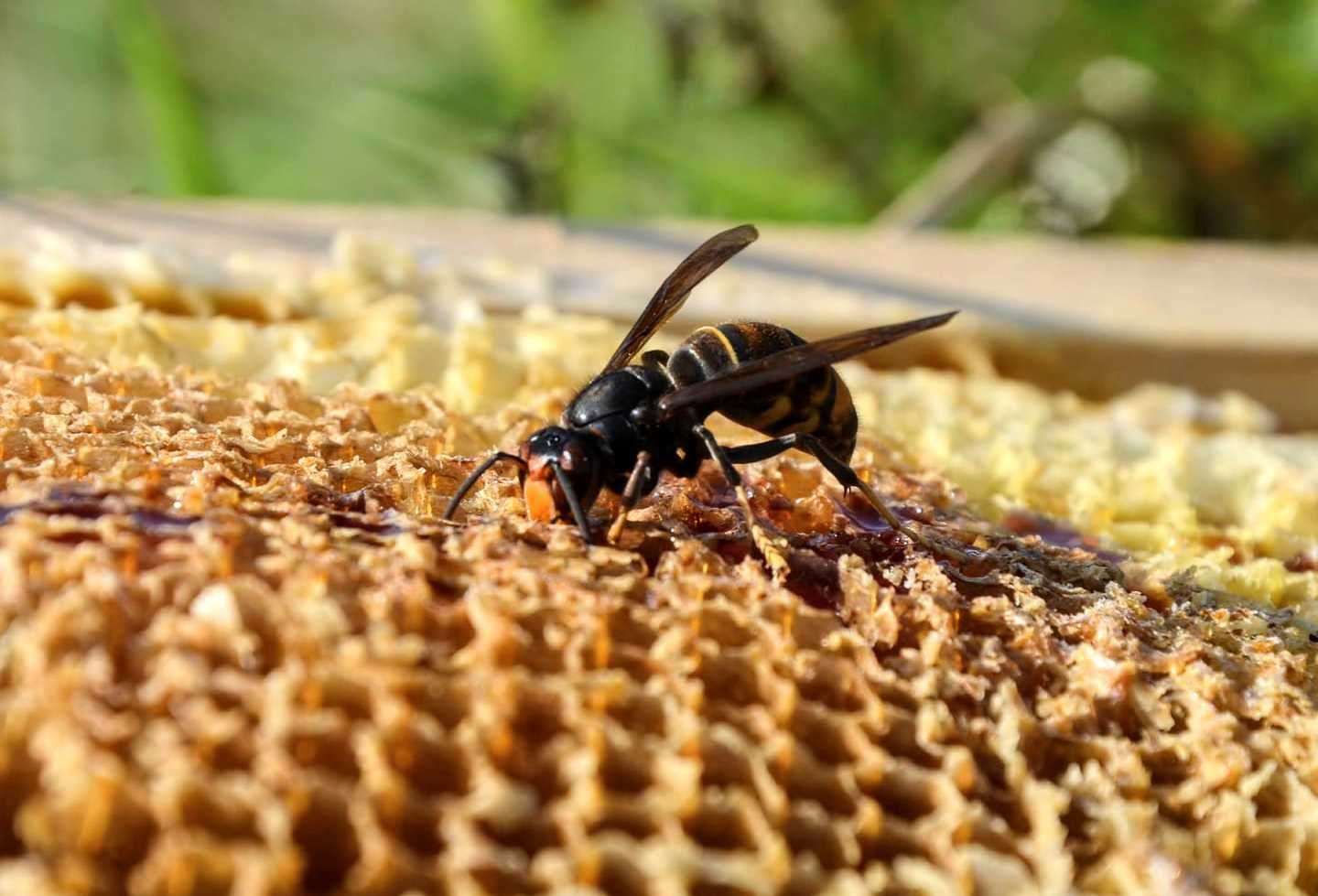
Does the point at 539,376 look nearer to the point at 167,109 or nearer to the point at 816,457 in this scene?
the point at 816,457

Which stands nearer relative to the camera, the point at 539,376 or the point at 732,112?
the point at 539,376

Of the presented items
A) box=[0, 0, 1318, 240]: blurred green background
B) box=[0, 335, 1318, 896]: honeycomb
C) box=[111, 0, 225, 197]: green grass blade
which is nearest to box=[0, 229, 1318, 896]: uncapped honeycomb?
box=[0, 335, 1318, 896]: honeycomb

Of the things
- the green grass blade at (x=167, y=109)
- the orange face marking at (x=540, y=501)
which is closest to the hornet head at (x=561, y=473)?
the orange face marking at (x=540, y=501)

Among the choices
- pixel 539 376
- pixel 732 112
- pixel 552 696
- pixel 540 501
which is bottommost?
pixel 552 696

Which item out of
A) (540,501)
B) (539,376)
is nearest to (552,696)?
(540,501)

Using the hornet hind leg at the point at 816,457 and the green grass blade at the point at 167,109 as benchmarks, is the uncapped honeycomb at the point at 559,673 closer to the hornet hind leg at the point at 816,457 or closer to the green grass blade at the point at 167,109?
the hornet hind leg at the point at 816,457

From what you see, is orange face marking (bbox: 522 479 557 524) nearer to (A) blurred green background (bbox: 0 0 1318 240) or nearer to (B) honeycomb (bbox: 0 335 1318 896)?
(B) honeycomb (bbox: 0 335 1318 896)

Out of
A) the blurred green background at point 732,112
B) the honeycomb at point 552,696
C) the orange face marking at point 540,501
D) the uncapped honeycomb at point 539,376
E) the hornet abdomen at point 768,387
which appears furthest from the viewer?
the blurred green background at point 732,112
